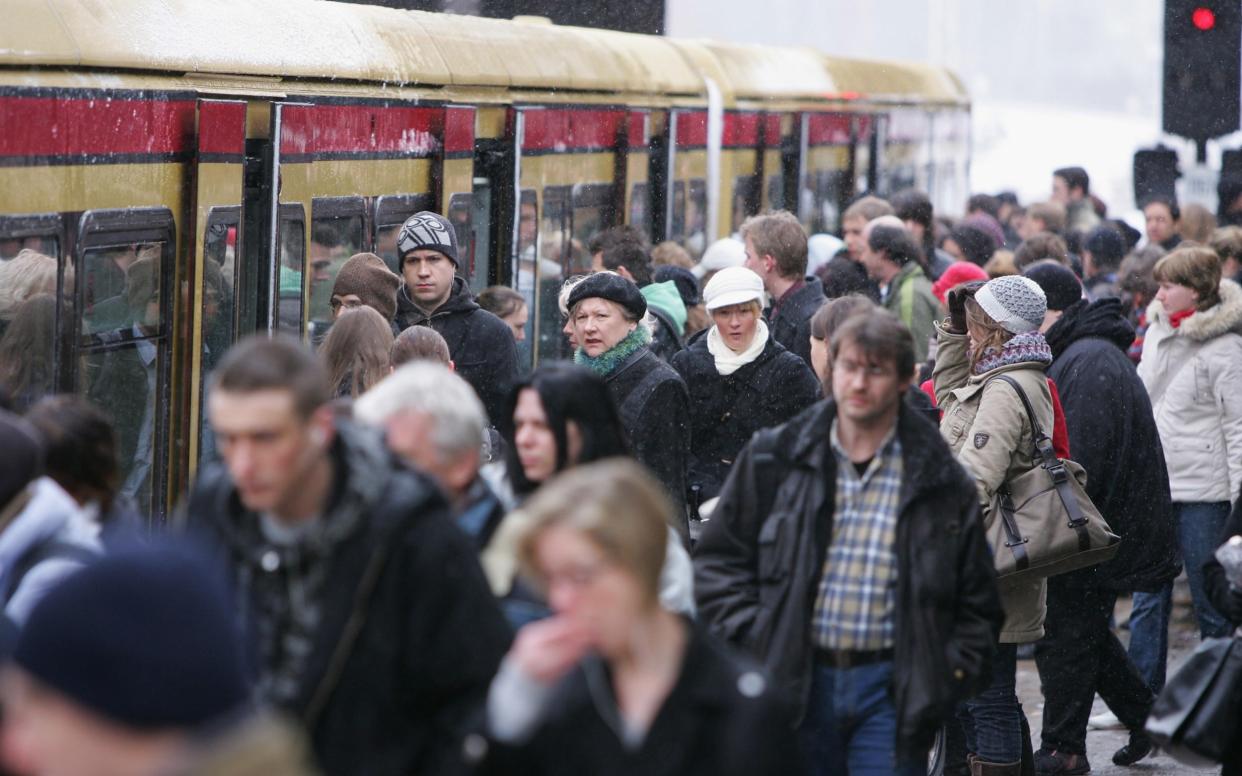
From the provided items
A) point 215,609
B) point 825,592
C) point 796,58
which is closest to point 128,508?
point 825,592

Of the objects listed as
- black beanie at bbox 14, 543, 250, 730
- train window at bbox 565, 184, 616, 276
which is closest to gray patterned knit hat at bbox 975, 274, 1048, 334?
black beanie at bbox 14, 543, 250, 730

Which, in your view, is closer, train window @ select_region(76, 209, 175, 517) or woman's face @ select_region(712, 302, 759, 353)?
train window @ select_region(76, 209, 175, 517)

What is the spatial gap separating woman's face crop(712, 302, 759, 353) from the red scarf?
2221 millimetres

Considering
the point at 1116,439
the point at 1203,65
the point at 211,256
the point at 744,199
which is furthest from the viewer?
the point at 744,199

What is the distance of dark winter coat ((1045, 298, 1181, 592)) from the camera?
24.2 ft

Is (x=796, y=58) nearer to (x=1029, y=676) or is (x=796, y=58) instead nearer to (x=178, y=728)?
(x=1029, y=676)

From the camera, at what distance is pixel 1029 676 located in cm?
967

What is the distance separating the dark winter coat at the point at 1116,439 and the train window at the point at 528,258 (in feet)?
11.8

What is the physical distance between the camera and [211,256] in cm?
695

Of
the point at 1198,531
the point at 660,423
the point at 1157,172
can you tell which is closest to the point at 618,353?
the point at 660,423

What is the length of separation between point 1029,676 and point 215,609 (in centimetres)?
782

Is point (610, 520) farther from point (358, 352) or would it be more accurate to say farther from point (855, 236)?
point (855, 236)

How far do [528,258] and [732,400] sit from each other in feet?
12.8

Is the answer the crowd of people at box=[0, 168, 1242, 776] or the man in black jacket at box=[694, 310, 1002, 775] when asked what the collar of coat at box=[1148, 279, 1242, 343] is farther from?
the man in black jacket at box=[694, 310, 1002, 775]
